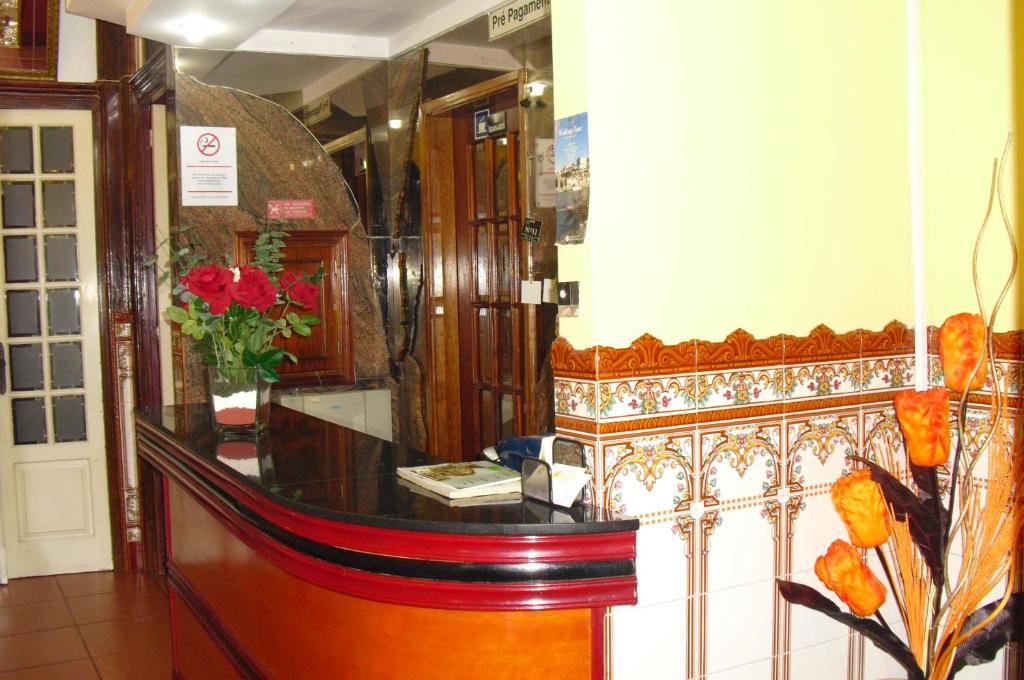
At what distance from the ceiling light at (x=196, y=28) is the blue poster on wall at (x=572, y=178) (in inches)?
105

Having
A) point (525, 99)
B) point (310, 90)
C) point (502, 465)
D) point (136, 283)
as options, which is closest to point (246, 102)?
point (310, 90)

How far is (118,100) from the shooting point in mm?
5145

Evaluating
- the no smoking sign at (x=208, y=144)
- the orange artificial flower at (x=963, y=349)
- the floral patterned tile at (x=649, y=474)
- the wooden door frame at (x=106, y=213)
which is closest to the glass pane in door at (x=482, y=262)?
the no smoking sign at (x=208, y=144)

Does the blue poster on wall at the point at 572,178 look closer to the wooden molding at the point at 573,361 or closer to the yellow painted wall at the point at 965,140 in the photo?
the wooden molding at the point at 573,361

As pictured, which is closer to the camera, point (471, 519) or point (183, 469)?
point (471, 519)

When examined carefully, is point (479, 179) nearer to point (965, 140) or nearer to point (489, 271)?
point (489, 271)

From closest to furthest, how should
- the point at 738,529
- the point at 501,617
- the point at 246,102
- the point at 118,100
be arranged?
the point at 501,617 → the point at 738,529 → the point at 246,102 → the point at 118,100

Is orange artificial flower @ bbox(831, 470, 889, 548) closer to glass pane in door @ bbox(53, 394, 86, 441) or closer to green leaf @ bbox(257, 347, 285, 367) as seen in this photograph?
green leaf @ bbox(257, 347, 285, 367)

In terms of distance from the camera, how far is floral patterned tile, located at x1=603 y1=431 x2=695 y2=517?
1.94m

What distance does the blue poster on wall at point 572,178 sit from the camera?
1913 millimetres

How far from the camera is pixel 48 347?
522cm

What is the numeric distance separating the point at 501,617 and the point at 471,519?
19 cm

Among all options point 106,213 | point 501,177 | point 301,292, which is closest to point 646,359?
point 301,292

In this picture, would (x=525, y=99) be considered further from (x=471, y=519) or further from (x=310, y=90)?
(x=471, y=519)
